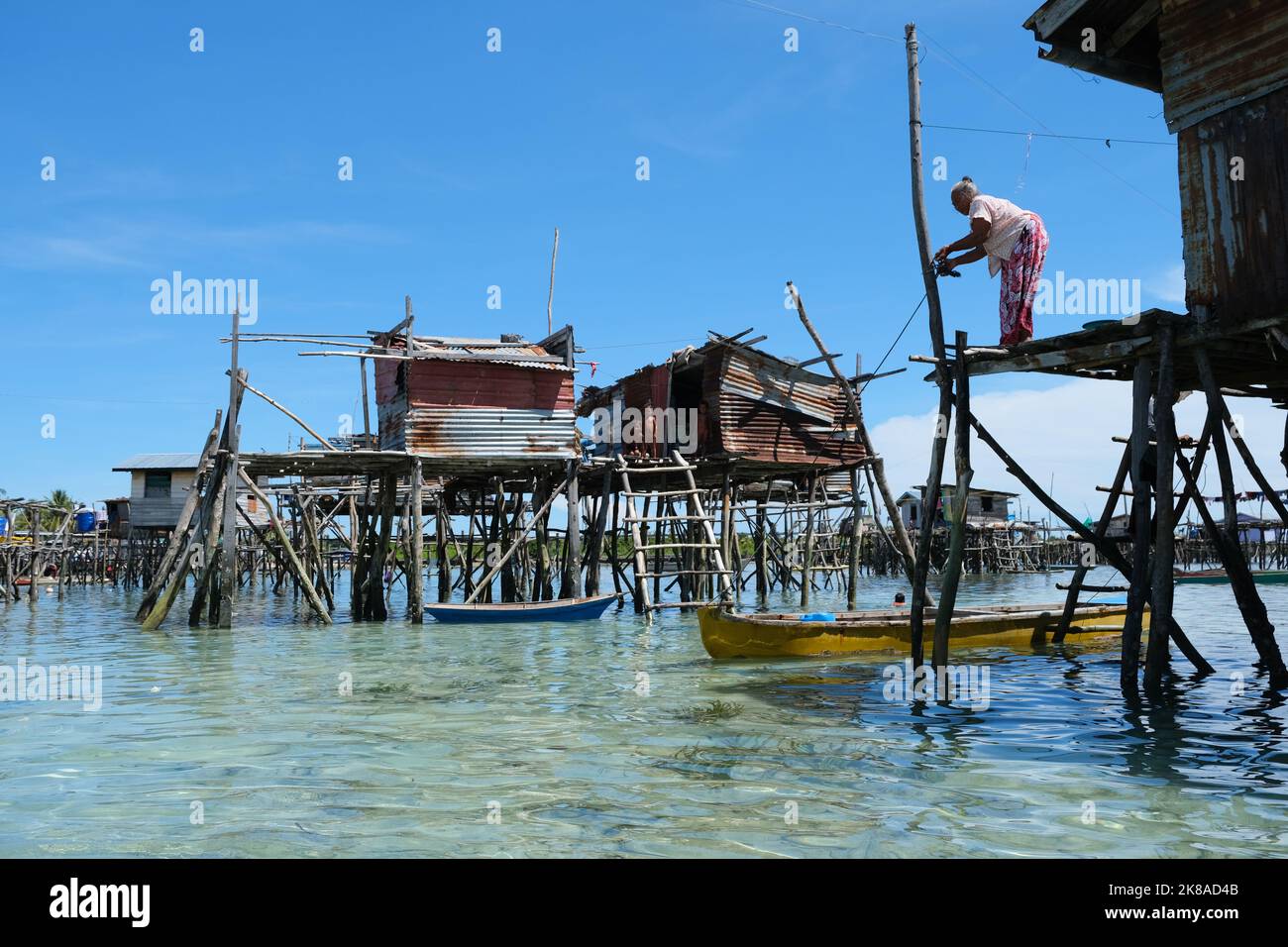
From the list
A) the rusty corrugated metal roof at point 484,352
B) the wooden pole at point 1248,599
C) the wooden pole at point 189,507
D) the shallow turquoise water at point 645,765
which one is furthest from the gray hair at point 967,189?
the wooden pole at point 189,507

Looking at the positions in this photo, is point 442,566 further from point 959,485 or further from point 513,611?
point 959,485

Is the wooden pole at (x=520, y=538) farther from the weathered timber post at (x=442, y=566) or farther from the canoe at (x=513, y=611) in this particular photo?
the weathered timber post at (x=442, y=566)

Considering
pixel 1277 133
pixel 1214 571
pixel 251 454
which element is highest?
pixel 1277 133

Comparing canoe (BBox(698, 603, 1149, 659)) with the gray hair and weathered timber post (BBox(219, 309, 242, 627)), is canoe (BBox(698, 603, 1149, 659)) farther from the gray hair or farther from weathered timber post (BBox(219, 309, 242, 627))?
weathered timber post (BBox(219, 309, 242, 627))

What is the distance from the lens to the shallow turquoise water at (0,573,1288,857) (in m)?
5.79

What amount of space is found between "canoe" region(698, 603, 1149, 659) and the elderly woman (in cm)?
446

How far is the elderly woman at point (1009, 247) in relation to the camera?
10188 millimetres

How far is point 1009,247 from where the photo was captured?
33.9ft

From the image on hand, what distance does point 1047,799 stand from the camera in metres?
6.42

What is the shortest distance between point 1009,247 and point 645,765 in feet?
21.1

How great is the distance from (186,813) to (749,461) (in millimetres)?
19796

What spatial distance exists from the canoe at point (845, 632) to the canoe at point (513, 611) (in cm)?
810
